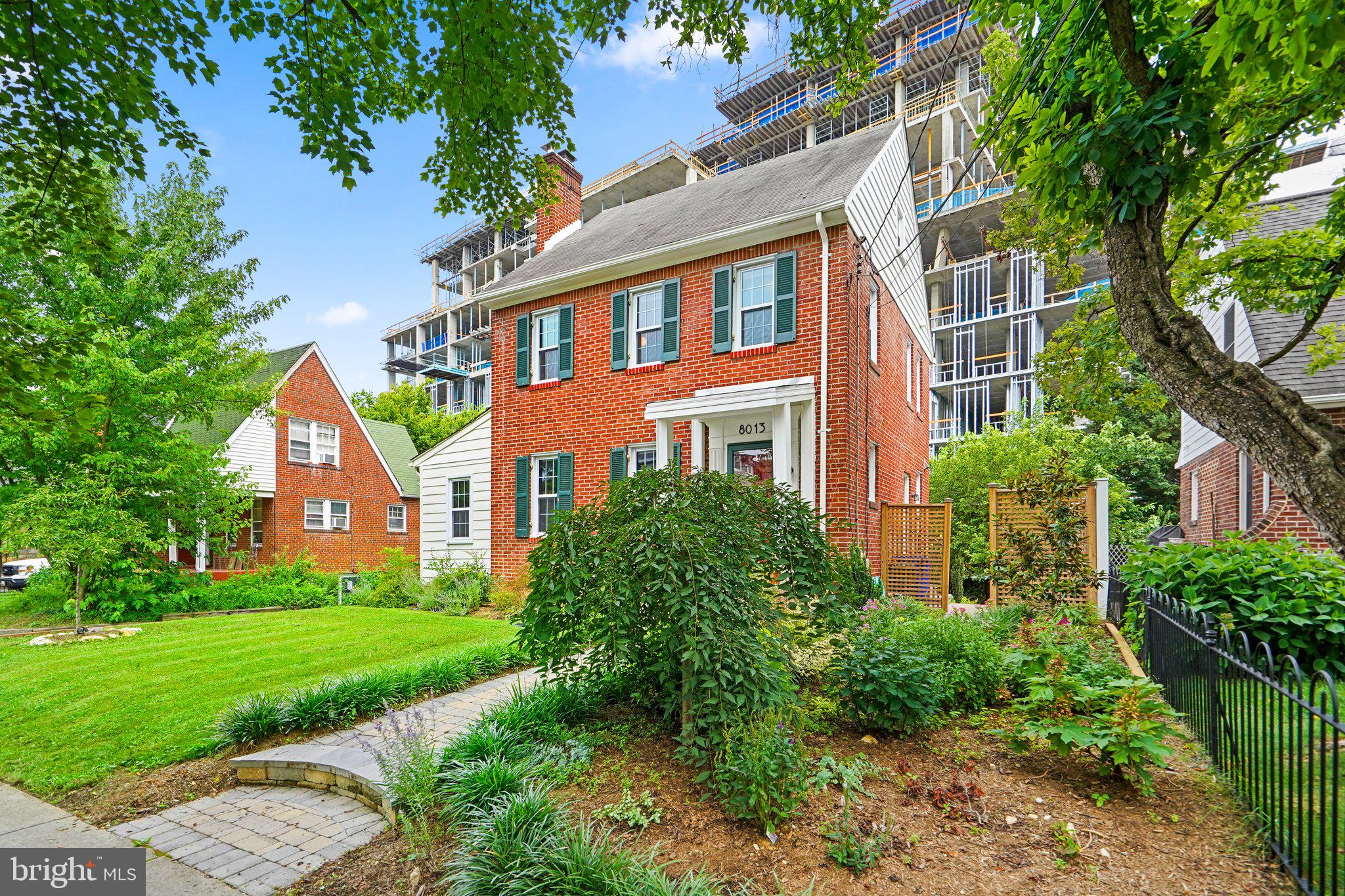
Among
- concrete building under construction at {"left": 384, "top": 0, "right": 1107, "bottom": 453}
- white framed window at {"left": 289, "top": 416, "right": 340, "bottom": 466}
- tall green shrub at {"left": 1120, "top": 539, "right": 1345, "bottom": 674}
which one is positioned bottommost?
tall green shrub at {"left": 1120, "top": 539, "right": 1345, "bottom": 674}

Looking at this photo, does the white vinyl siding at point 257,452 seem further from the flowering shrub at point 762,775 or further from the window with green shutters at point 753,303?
the flowering shrub at point 762,775

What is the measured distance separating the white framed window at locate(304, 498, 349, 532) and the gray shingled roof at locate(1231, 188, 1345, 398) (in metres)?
24.0

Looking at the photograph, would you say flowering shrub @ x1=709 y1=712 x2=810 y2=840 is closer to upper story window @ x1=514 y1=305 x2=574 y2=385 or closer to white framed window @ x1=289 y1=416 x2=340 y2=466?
upper story window @ x1=514 y1=305 x2=574 y2=385

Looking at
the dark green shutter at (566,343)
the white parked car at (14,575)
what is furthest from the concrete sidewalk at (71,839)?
the white parked car at (14,575)

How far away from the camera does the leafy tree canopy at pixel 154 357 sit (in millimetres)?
11359

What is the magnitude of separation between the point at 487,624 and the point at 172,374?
810 centimetres

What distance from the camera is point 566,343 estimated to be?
12938mm

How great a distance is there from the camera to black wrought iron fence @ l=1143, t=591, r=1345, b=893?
2.58 metres

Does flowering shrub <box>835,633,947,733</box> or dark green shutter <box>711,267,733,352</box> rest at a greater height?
dark green shutter <box>711,267,733,352</box>

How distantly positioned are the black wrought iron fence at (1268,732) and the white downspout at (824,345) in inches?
192

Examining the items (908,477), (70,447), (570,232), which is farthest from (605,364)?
(70,447)

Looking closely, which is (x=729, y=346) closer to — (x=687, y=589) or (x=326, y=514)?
(x=687, y=589)

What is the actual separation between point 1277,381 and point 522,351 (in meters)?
13.3

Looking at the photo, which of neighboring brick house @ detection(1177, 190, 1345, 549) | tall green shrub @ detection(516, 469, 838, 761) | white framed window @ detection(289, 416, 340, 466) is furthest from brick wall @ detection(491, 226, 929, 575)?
white framed window @ detection(289, 416, 340, 466)
